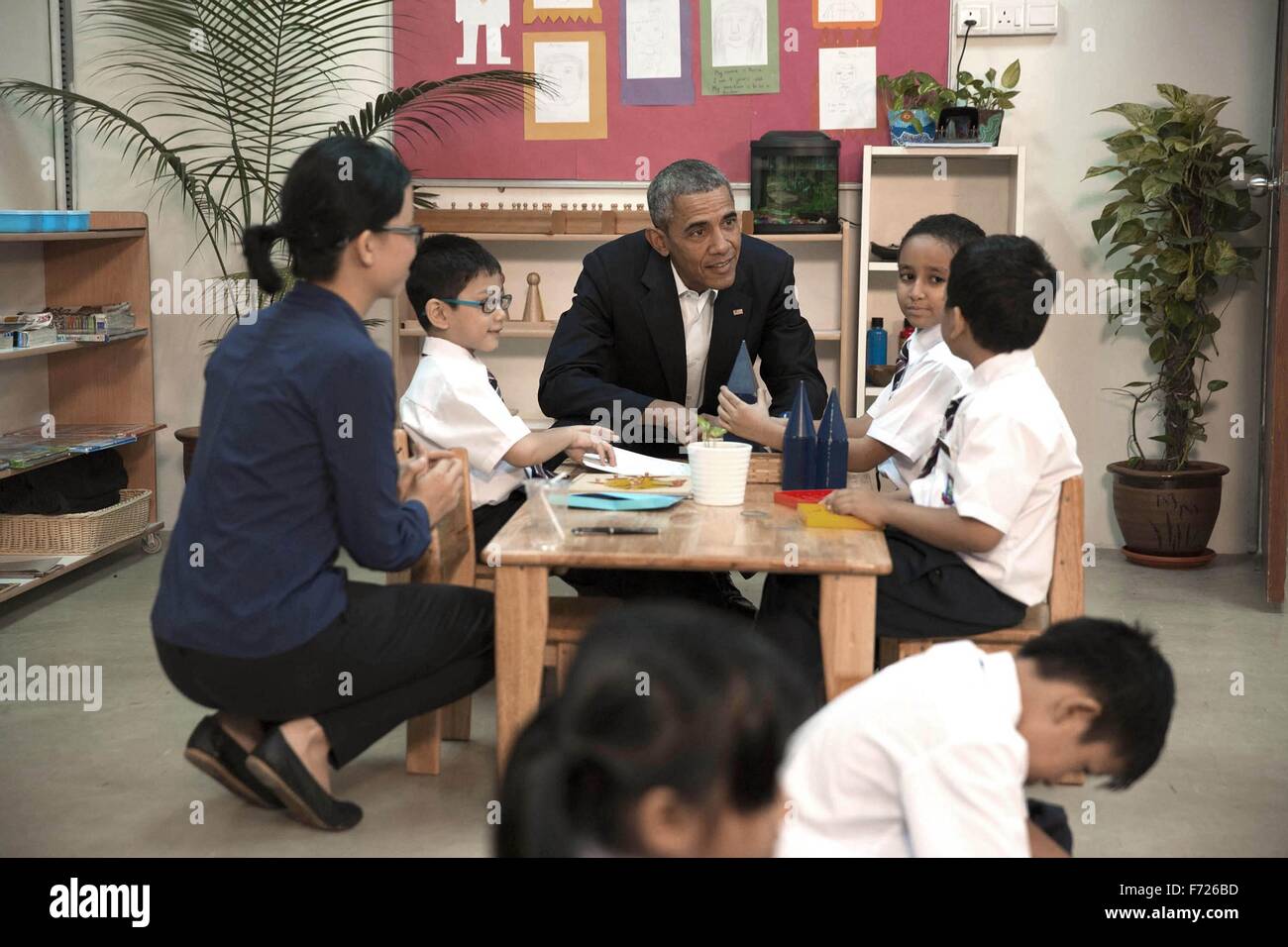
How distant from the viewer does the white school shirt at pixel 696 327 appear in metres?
3.73

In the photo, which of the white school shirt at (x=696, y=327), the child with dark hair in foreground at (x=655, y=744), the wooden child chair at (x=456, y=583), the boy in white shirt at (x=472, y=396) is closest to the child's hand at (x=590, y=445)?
the boy in white shirt at (x=472, y=396)

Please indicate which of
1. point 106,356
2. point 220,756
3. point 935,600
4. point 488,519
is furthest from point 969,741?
point 106,356

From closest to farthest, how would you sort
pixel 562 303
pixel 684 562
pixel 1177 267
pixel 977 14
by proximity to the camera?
pixel 684 562 < pixel 1177 267 < pixel 977 14 < pixel 562 303

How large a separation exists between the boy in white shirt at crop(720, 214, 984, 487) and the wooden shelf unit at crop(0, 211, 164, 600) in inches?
114

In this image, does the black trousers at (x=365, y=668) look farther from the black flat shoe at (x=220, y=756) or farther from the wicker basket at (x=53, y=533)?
the wicker basket at (x=53, y=533)

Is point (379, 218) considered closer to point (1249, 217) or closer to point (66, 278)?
point (66, 278)

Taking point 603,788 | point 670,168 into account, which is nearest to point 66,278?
point 670,168

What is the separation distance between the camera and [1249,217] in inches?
193

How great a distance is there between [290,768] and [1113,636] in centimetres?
146

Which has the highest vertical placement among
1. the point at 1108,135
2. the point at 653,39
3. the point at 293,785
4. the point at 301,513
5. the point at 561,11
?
the point at 561,11

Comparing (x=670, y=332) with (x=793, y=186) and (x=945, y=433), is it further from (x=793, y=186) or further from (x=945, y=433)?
(x=793, y=186)

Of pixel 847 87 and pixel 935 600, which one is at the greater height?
pixel 847 87

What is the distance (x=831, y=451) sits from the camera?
273 cm

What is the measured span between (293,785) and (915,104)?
3.46 meters
